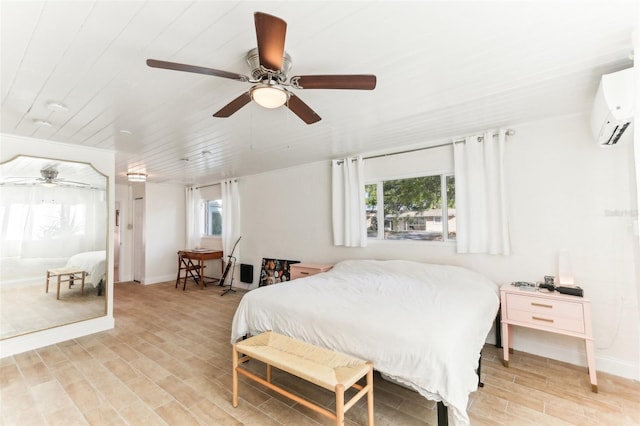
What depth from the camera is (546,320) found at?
2.47 metres

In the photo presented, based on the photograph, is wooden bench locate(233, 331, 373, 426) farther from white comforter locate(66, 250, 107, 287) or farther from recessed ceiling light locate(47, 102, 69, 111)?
white comforter locate(66, 250, 107, 287)

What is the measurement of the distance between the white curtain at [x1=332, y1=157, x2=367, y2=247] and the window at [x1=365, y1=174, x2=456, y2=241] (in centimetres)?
17

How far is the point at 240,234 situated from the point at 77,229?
2.77m

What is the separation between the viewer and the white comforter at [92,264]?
350 centimetres

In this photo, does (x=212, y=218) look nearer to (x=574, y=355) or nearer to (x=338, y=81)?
(x=338, y=81)

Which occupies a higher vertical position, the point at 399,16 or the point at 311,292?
the point at 399,16

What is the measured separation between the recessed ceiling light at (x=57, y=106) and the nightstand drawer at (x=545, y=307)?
4269mm

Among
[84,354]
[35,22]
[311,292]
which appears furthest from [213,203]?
[35,22]

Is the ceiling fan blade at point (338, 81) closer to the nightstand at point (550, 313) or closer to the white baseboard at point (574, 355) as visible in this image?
the nightstand at point (550, 313)

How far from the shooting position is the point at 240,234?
5.91 metres

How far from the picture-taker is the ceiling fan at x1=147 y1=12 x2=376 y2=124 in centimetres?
123

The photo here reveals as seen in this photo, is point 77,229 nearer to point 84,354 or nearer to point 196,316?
point 84,354

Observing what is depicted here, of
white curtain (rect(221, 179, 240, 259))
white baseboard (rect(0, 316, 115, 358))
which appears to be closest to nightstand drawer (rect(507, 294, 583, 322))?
white baseboard (rect(0, 316, 115, 358))

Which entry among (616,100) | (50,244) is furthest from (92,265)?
(616,100)
